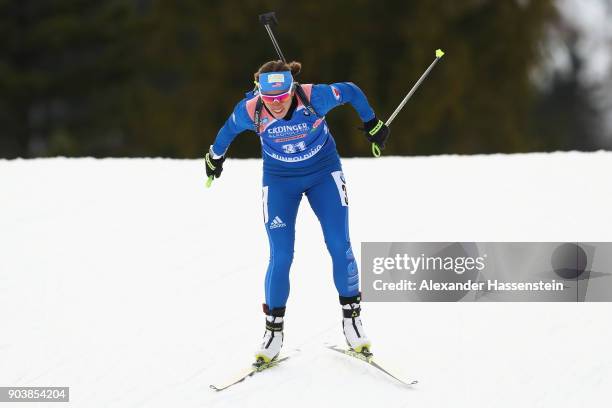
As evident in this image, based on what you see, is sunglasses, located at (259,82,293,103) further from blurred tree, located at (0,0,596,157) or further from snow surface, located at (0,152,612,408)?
blurred tree, located at (0,0,596,157)

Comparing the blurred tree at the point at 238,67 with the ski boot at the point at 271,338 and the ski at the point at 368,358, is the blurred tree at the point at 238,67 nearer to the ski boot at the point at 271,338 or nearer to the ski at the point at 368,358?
the ski boot at the point at 271,338

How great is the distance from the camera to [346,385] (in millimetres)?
5500

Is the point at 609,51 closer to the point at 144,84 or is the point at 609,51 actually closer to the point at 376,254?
the point at 144,84

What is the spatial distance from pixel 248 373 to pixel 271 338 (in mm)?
275

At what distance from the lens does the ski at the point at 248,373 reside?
18.0 feet

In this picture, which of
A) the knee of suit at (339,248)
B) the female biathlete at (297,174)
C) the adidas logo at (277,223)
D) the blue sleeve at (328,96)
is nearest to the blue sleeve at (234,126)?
the female biathlete at (297,174)

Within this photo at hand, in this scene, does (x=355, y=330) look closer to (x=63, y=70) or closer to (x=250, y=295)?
(x=250, y=295)

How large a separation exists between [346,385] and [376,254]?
2.38 metres

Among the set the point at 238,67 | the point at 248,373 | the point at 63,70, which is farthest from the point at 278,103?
the point at 63,70

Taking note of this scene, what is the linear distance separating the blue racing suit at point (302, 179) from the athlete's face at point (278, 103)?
0.05 metres

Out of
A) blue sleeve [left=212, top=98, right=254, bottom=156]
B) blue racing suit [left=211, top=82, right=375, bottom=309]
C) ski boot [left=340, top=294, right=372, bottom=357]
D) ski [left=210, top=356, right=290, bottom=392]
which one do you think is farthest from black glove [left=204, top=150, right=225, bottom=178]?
ski [left=210, top=356, right=290, bottom=392]

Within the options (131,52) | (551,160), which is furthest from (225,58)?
(551,160)

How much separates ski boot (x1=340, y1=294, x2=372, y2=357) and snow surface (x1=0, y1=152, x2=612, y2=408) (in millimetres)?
133

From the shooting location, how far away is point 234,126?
5648 mm
